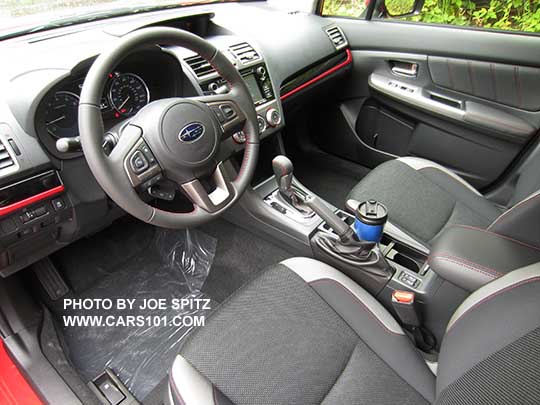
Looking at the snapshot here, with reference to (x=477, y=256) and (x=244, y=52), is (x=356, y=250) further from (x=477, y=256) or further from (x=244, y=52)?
(x=244, y=52)

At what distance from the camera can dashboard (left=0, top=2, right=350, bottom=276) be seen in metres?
1.05

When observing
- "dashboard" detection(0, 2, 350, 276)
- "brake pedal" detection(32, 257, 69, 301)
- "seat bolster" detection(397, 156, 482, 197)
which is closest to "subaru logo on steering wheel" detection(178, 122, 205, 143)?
"dashboard" detection(0, 2, 350, 276)

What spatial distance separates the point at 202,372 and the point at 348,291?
42cm

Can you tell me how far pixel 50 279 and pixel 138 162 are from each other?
1017mm

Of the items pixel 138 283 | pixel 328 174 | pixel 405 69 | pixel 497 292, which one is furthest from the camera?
pixel 328 174

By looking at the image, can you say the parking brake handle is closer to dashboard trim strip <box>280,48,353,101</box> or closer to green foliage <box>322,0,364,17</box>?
dashboard trim strip <box>280,48,353,101</box>

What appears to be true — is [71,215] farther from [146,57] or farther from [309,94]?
[309,94]

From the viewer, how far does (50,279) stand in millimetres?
1706

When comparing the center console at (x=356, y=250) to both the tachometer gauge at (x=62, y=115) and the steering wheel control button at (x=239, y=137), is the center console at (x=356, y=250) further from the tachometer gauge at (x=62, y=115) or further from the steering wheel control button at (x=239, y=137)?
the tachometer gauge at (x=62, y=115)

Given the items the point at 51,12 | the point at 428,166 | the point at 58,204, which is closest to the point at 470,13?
the point at 428,166

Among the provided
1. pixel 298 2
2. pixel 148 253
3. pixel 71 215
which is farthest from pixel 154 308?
pixel 298 2

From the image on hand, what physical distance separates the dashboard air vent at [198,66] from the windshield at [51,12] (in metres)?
0.50

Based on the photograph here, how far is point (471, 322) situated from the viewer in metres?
0.85

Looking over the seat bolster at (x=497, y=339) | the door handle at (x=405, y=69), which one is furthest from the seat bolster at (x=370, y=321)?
the door handle at (x=405, y=69)
